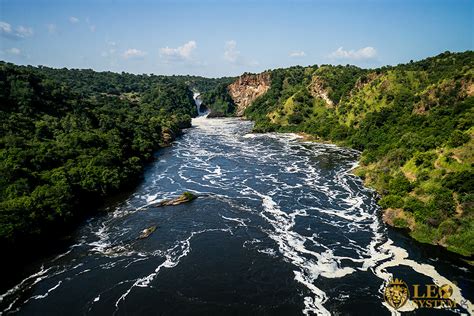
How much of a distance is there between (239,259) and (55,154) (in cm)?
4349

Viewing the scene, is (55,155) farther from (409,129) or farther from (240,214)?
(409,129)

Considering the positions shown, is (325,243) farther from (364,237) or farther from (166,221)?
(166,221)

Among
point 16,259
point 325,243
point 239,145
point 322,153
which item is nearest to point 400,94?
point 322,153

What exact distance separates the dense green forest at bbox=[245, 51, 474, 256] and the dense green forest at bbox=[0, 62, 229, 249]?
4724 cm

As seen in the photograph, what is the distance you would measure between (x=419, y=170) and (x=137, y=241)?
46.6 metres

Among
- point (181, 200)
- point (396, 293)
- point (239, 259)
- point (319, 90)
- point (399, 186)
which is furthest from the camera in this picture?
point (319, 90)

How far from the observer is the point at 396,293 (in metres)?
38.5

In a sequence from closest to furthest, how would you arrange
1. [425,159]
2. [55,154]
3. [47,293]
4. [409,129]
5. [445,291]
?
1. [445,291]
2. [47,293]
3. [425,159]
4. [55,154]
5. [409,129]

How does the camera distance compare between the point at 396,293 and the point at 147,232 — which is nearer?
the point at 396,293

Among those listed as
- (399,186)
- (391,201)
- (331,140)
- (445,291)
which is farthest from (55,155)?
(331,140)

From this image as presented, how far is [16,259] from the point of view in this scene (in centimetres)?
4491

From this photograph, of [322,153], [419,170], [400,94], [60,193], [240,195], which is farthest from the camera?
[400,94]

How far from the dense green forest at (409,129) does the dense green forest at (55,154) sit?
155ft

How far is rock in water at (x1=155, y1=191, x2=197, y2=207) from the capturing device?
6234 cm
